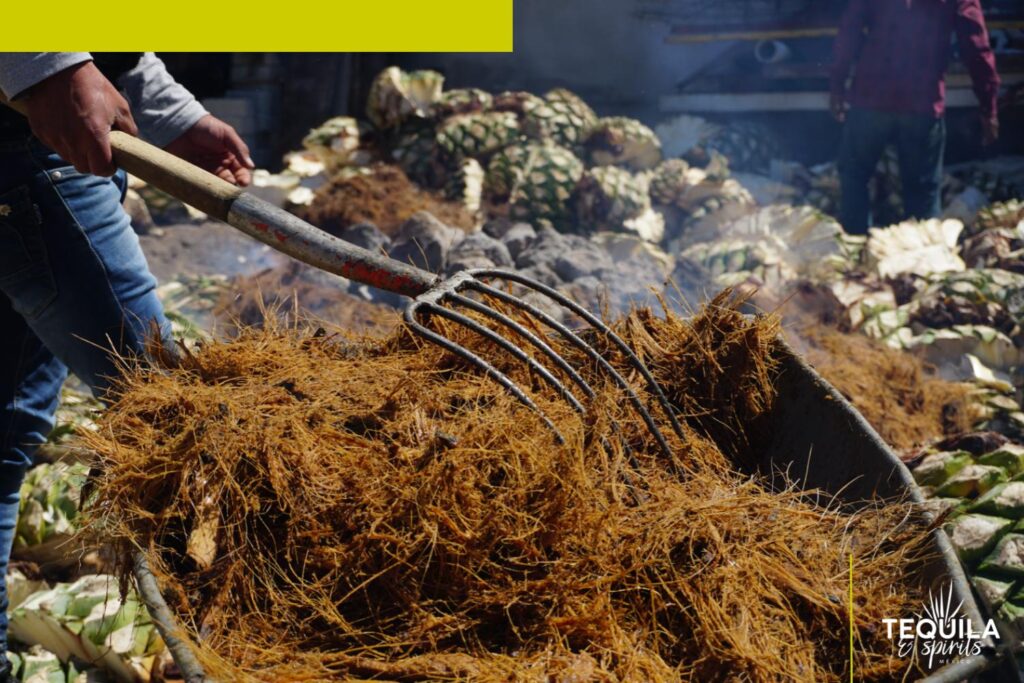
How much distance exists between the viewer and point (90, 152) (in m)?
2.18

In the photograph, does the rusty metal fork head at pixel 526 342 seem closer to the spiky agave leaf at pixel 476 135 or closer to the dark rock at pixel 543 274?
the dark rock at pixel 543 274

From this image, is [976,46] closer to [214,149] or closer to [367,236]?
[367,236]

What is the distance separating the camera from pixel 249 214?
2.29 m

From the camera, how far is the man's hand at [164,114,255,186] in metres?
2.86

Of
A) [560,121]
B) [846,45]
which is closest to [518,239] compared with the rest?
[560,121]

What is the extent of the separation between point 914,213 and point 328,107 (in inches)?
195

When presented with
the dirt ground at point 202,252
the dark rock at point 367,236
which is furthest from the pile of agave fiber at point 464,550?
the dirt ground at point 202,252

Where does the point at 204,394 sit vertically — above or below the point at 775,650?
above

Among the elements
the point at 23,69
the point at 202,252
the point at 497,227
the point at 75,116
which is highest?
the point at 23,69

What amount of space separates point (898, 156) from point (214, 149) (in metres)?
5.65

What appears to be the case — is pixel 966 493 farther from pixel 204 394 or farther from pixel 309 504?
pixel 204 394

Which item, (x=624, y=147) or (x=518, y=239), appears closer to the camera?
(x=518, y=239)

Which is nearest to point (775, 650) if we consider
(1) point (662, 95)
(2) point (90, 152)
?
(2) point (90, 152)

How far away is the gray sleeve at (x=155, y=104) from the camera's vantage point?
2803 millimetres
